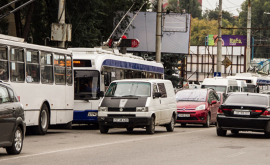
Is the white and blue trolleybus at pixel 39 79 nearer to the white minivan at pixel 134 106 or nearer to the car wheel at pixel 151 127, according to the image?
the white minivan at pixel 134 106

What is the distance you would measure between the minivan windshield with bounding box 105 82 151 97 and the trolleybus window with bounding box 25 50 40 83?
8.60 ft

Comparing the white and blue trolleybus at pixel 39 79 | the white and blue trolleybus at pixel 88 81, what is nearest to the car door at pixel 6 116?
the white and blue trolleybus at pixel 39 79

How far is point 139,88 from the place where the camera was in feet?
64.2

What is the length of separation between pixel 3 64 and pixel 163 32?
33.7m

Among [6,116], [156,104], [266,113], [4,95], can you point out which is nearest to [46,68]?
[156,104]

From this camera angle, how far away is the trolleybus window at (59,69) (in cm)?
1962

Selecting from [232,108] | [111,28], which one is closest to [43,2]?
[111,28]

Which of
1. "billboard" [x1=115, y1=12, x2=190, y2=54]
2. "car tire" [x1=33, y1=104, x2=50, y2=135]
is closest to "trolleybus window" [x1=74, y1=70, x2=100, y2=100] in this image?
"car tire" [x1=33, y1=104, x2=50, y2=135]

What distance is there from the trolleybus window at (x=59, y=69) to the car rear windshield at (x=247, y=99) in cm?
545

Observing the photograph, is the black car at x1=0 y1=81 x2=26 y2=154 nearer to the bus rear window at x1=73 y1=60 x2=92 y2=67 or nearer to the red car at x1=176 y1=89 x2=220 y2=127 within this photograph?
the bus rear window at x1=73 y1=60 x2=92 y2=67

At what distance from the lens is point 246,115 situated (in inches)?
714

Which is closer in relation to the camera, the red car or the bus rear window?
the bus rear window

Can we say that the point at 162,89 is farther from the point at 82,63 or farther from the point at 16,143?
the point at 16,143

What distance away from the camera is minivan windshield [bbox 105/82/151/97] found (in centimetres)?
1938
